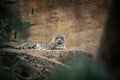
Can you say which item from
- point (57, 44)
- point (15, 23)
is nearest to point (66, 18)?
point (15, 23)

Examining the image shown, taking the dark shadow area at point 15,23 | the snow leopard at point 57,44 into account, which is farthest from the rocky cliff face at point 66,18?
the snow leopard at point 57,44

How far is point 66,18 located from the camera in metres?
9.91

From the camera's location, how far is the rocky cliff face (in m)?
9.38

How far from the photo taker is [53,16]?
389 inches

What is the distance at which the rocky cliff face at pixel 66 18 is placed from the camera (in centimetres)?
938

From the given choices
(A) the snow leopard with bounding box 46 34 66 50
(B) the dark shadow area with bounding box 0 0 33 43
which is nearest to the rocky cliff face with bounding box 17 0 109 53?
(B) the dark shadow area with bounding box 0 0 33 43

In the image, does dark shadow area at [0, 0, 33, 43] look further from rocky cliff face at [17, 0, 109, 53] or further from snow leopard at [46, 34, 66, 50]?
snow leopard at [46, 34, 66, 50]

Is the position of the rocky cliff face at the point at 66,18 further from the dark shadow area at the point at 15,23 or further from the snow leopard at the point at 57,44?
the snow leopard at the point at 57,44

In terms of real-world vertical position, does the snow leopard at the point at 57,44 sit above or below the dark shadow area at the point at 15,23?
below

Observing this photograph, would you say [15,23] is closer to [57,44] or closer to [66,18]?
[66,18]

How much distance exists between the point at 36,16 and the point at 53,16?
0.59 metres

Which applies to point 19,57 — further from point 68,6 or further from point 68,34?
point 68,6

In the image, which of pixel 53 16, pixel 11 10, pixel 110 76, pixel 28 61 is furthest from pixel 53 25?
pixel 110 76

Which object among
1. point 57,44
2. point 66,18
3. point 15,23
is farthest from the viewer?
point 66,18
